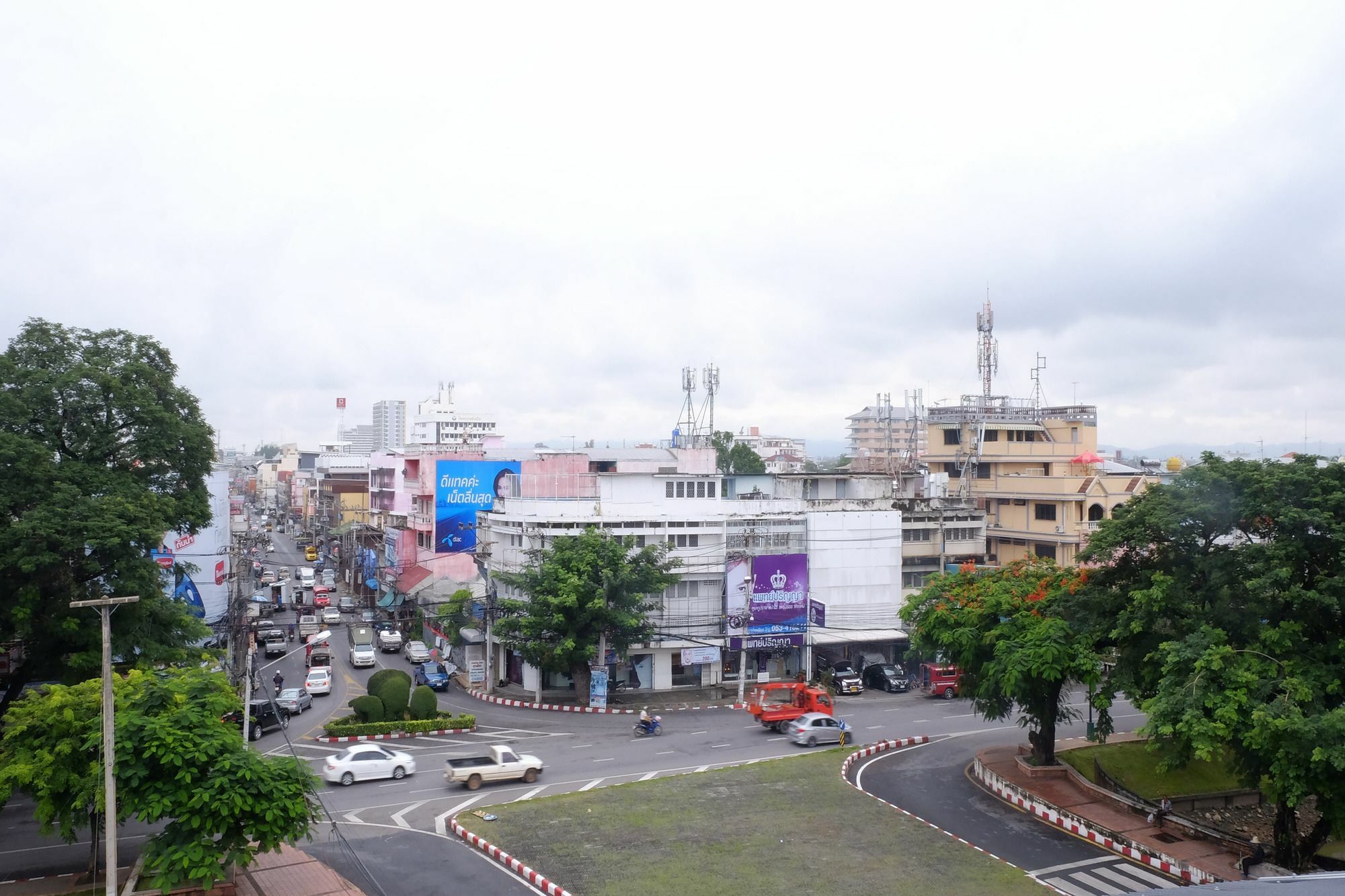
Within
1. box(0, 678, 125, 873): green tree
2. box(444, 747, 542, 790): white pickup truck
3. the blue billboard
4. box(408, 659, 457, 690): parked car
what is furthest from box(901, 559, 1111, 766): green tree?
the blue billboard

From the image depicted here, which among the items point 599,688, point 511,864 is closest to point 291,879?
point 511,864

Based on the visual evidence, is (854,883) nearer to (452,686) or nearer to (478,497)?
(452,686)

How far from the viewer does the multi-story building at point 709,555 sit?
43.3 metres

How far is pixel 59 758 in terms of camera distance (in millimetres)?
19188

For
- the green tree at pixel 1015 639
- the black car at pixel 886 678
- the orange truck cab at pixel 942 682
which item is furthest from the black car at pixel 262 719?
the orange truck cab at pixel 942 682

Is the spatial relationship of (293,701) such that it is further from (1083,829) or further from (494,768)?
(1083,829)

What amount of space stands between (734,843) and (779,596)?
21713mm

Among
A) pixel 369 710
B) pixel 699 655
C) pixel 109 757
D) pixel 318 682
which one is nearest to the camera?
pixel 109 757

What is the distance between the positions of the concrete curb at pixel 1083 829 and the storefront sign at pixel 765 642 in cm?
1465

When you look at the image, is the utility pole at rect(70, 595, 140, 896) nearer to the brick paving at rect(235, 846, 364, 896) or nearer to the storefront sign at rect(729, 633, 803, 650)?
the brick paving at rect(235, 846, 364, 896)

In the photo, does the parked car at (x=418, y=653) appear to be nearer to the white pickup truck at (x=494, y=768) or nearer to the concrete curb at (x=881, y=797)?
the white pickup truck at (x=494, y=768)

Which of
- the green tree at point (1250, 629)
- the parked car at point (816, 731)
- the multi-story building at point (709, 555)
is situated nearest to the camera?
the green tree at point (1250, 629)

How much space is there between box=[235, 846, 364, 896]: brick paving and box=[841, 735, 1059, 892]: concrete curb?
14.4m

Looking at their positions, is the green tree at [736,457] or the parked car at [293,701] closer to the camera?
the parked car at [293,701]
